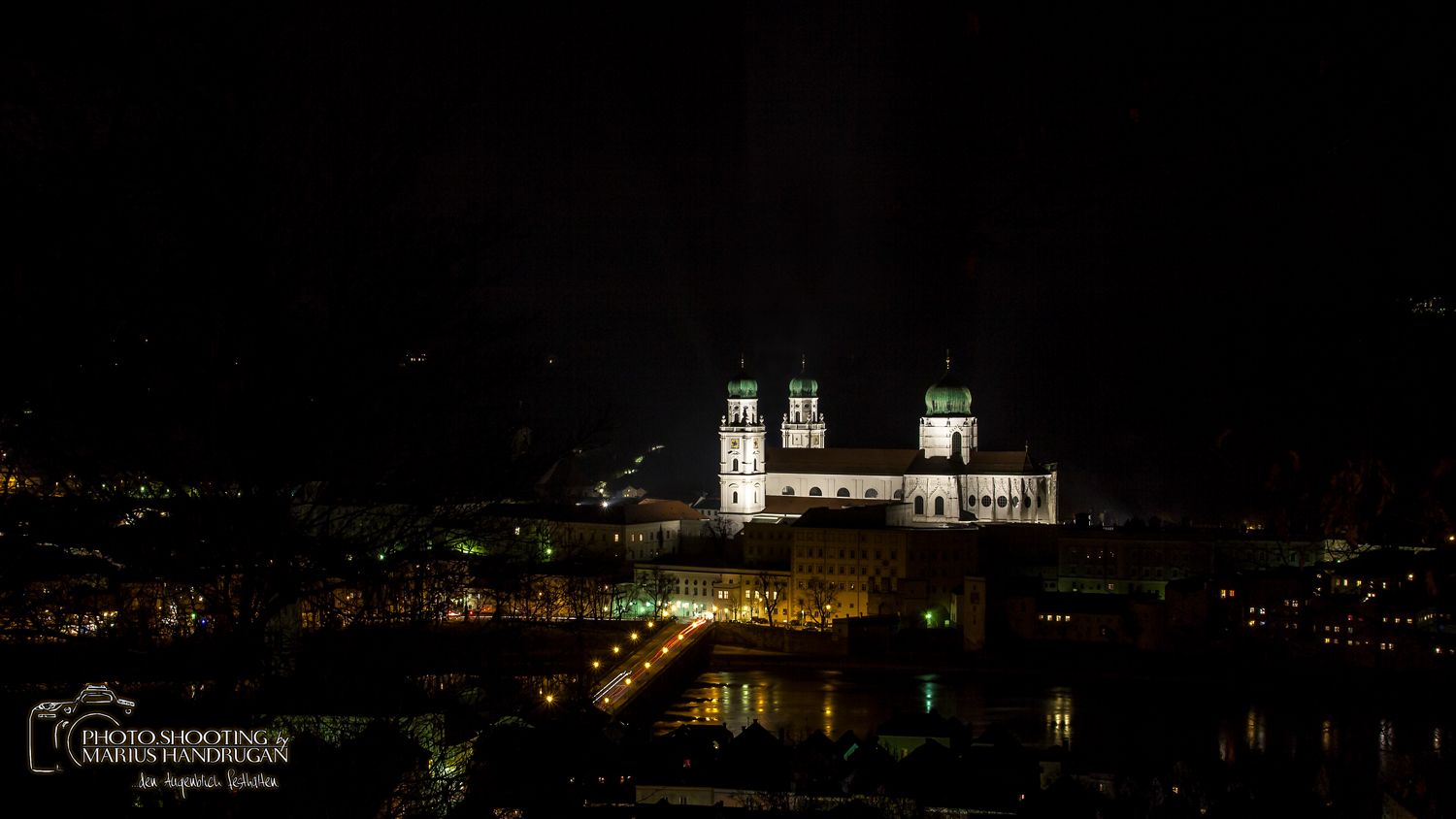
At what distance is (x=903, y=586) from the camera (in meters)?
29.2

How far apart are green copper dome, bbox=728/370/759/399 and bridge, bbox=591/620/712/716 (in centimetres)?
1232

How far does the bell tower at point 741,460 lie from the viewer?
37594 millimetres

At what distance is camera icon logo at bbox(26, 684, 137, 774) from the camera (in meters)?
2.69

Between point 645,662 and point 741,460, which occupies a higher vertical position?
point 741,460

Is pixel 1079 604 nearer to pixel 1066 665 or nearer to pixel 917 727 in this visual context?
pixel 1066 665

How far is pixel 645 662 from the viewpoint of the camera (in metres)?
21.7

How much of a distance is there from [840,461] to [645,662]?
1766 cm

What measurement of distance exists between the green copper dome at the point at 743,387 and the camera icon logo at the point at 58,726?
36368mm

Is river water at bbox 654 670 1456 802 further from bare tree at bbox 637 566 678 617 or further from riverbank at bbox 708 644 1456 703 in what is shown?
bare tree at bbox 637 566 678 617

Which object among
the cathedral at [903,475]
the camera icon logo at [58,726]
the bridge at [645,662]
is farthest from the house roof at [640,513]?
the camera icon logo at [58,726]

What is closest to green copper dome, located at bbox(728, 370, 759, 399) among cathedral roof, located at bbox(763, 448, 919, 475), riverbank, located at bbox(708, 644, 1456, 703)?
cathedral roof, located at bbox(763, 448, 919, 475)

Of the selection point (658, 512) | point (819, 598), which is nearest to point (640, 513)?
point (658, 512)

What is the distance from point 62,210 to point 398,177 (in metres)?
0.80

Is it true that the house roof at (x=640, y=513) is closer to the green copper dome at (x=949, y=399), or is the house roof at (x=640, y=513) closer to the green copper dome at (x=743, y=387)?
the green copper dome at (x=743, y=387)
